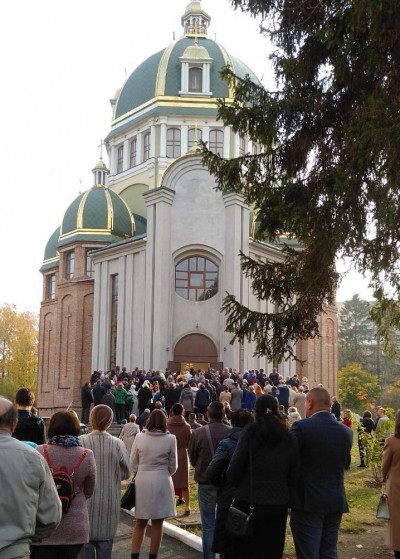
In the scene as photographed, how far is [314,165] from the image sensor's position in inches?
500

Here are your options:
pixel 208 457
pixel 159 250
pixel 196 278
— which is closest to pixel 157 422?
pixel 208 457

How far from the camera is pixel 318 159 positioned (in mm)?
12680

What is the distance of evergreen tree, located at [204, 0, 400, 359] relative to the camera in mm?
11070

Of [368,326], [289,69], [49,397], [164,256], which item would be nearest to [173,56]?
[164,256]

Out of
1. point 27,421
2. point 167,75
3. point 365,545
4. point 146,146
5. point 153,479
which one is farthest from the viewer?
point 146,146

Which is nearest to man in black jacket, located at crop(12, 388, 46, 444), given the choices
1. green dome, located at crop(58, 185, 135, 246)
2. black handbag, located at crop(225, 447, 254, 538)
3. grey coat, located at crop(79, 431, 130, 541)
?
grey coat, located at crop(79, 431, 130, 541)

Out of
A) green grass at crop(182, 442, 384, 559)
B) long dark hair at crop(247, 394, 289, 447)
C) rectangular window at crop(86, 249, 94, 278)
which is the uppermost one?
rectangular window at crop(86, 249, 94, 278)

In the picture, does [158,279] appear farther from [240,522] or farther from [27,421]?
[240,522]

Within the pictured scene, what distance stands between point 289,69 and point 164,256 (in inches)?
975

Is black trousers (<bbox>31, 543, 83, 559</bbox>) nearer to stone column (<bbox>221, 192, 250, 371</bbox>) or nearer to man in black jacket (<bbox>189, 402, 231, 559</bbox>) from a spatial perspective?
man in black jacket (<bbox>189, 402, 231, 559</bbox>)

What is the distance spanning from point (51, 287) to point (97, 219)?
738 cm

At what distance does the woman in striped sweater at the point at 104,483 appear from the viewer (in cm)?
707

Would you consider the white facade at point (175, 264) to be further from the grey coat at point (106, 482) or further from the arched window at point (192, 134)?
the grey coat at point (106, 482)

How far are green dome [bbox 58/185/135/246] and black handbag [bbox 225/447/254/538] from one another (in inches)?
1500
